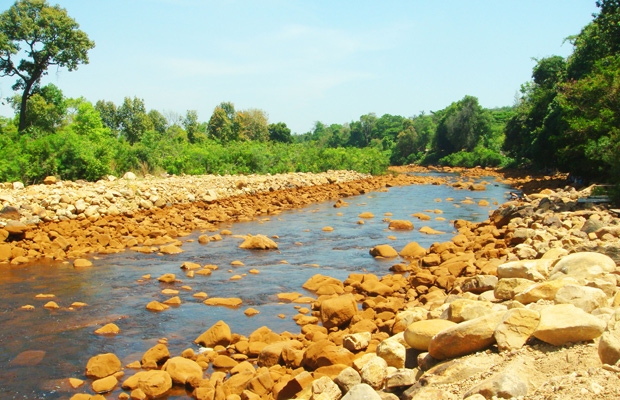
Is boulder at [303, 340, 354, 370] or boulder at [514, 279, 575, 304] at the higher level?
boulder at [514, 279, 575, 304]

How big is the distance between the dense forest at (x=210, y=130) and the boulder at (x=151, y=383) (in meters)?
13.4

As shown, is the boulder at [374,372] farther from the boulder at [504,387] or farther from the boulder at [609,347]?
the boulder at [609,347]

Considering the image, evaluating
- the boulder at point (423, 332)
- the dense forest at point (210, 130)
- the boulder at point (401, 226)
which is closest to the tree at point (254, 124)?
the dense forest at point (210, 130)

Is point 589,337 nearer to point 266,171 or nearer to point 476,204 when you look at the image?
point 476,204

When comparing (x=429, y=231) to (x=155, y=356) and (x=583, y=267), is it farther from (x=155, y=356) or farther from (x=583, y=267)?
(x=155, y=356)

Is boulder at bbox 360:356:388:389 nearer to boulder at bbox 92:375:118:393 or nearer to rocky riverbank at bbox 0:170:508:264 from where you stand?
boulder at bbox 92:375:118:393

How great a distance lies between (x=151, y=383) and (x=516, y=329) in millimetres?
3898

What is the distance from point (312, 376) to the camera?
16.9ft

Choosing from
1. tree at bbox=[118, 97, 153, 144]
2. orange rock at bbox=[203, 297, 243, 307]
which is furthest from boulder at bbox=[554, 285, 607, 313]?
tree at bbox=[118, 97, 153, 144]

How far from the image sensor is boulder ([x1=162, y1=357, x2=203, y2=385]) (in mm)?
5633

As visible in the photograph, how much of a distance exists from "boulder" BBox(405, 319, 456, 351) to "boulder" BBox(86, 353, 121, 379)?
11.6 feet

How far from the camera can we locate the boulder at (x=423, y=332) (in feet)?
16.3

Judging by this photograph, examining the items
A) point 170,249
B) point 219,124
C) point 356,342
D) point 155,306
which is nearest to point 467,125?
point 219,124

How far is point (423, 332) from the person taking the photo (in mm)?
5027
